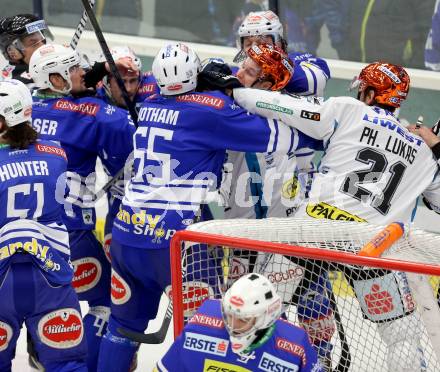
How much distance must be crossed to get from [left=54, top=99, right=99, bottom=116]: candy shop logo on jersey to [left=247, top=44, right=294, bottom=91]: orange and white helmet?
70 cm

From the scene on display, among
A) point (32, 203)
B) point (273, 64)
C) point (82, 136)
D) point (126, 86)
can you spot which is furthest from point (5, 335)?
point (273, 64)

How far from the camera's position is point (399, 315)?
3.67 m

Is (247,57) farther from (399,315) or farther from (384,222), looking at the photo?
(399,315)

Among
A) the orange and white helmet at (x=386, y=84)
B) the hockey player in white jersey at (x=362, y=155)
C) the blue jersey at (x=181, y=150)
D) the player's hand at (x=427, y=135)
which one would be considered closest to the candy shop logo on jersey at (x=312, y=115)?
the hockey player in white jersey at (x=362, y=155)

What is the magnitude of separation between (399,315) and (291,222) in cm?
54

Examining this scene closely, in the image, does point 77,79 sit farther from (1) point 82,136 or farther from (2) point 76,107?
(1) point 82,136

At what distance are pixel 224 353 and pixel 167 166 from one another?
1.21 m

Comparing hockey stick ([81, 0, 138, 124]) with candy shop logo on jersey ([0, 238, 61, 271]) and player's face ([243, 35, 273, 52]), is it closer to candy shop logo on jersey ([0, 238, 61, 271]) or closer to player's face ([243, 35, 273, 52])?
player's face ([243, 35, 273, 52])

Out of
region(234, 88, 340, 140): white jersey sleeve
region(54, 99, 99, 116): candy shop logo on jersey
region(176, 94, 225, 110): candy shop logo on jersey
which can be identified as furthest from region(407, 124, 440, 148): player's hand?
region(54, 99, 99, 116): candy shop logo on jersey

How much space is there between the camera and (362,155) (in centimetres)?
392

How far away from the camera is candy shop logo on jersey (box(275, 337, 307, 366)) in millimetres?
3041

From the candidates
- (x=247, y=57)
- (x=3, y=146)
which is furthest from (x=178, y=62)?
(x=3, y=146)

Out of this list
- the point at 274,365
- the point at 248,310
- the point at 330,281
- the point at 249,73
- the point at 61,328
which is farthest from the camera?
the point at 249,73

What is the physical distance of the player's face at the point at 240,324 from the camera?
2.93 metres
